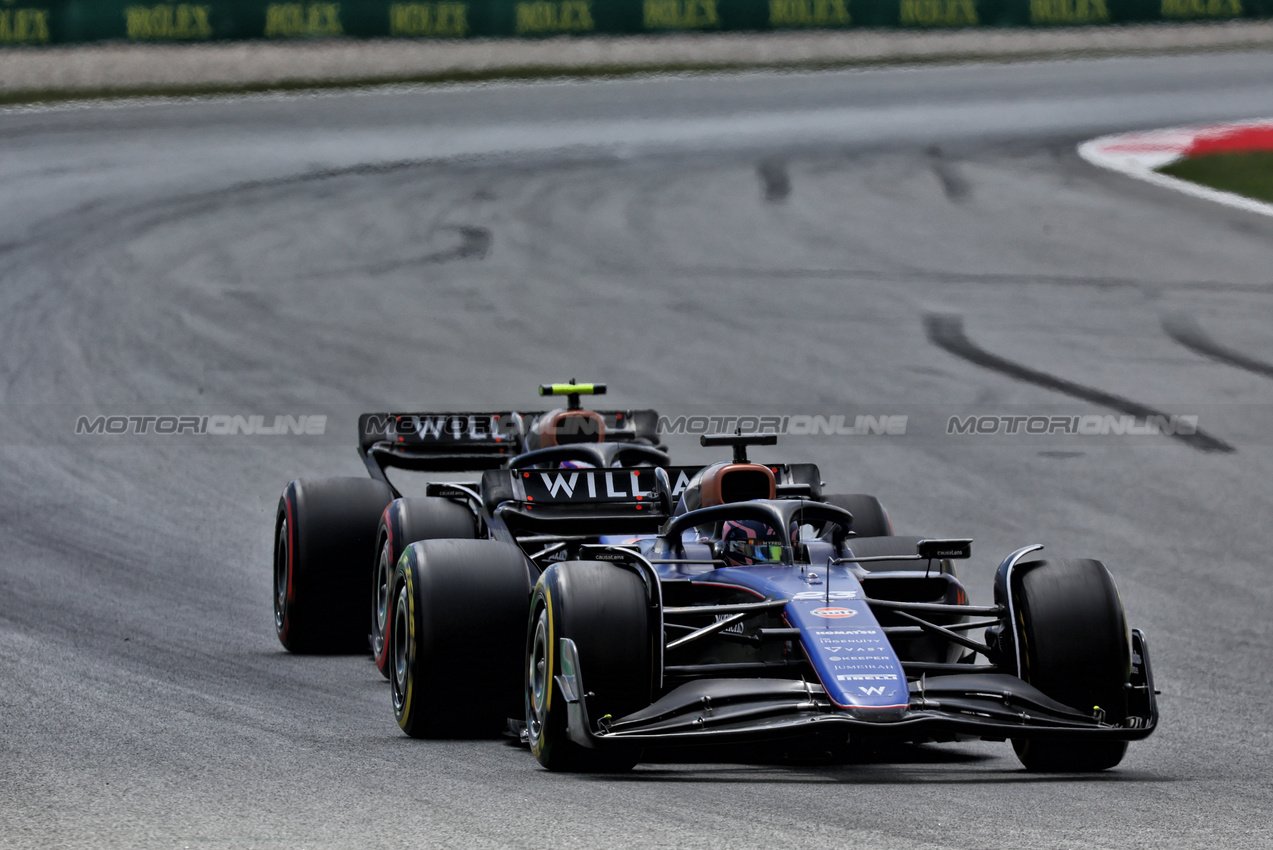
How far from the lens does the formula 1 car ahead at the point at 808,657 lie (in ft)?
21.9

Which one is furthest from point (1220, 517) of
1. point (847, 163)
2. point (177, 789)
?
point (847, 163)

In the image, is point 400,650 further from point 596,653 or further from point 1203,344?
point 1203,344

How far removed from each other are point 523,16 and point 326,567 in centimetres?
2253

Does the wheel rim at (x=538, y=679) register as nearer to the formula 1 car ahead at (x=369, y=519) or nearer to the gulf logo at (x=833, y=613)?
the gulf logo at (x=833, y=613)

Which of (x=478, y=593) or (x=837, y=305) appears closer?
(x=478, y=593)

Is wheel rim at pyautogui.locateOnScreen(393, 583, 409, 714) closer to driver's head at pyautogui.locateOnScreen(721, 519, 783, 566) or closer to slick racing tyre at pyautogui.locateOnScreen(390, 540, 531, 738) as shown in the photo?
slick racing tyre at pyautogui.locateOnScreen(390, 540, 531, 738)

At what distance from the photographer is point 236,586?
39.8 ft

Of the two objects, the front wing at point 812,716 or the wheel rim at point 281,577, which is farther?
the wheel rim at point 281,577

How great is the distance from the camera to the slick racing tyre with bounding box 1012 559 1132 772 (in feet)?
23.6

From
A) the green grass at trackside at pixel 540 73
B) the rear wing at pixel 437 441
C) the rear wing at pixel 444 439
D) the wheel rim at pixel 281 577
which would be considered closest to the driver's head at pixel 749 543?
the wheel rim at pixel 281 577

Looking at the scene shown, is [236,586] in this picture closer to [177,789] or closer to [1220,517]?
[177,789]

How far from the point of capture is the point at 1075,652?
7.20 meters

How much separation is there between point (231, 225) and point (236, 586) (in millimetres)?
11231
